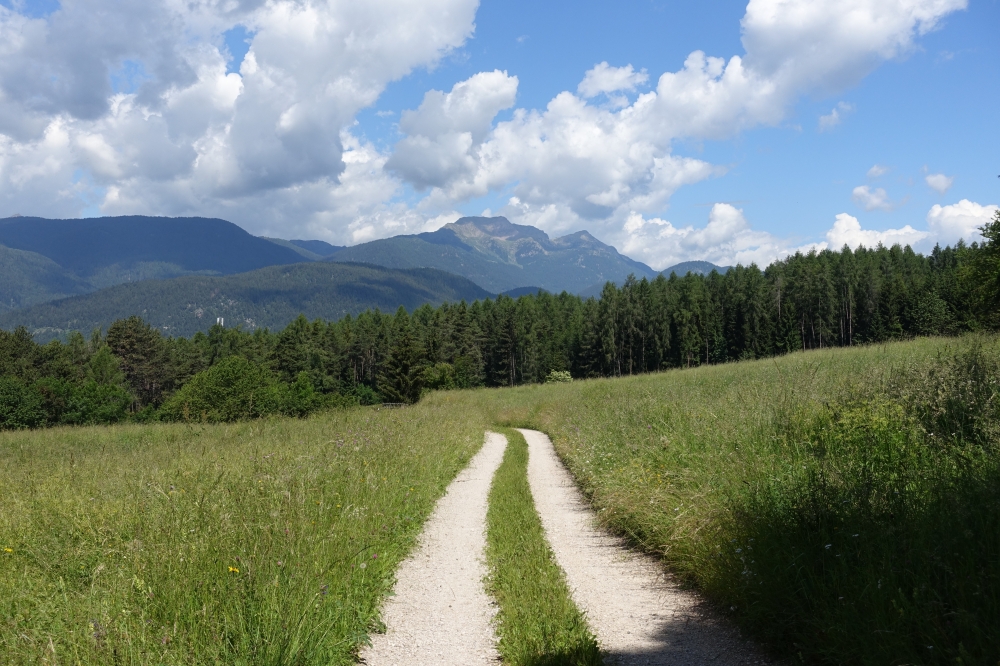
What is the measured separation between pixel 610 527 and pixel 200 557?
679 cm

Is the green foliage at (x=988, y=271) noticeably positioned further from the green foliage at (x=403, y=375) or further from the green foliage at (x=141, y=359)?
the green foliage at (x=141, y=359)

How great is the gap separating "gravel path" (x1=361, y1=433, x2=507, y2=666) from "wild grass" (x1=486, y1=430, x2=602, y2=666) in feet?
0.61

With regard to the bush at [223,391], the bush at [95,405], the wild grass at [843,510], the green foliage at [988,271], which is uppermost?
the green foliage at [988,271]

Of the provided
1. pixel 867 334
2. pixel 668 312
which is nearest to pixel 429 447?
pixel 668 312

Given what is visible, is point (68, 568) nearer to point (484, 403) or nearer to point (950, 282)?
point (484, 403)

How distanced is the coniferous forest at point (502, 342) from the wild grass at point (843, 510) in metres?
53.3

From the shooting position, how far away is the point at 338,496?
8117 millimetres

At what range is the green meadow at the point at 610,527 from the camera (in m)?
4.23

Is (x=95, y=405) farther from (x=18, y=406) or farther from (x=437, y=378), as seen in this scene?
(x=437, y=378)


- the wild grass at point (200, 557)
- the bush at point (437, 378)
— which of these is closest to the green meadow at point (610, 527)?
the wild grass at point (200, 557)

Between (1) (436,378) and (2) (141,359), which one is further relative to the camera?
(2) (141,359)

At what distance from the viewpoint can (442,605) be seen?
258 inches

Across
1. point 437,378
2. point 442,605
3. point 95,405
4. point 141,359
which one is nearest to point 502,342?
point 437,378

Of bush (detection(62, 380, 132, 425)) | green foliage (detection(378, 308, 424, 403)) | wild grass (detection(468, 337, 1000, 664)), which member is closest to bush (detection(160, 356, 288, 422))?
bush (detection(62, 380, 132, 425))
